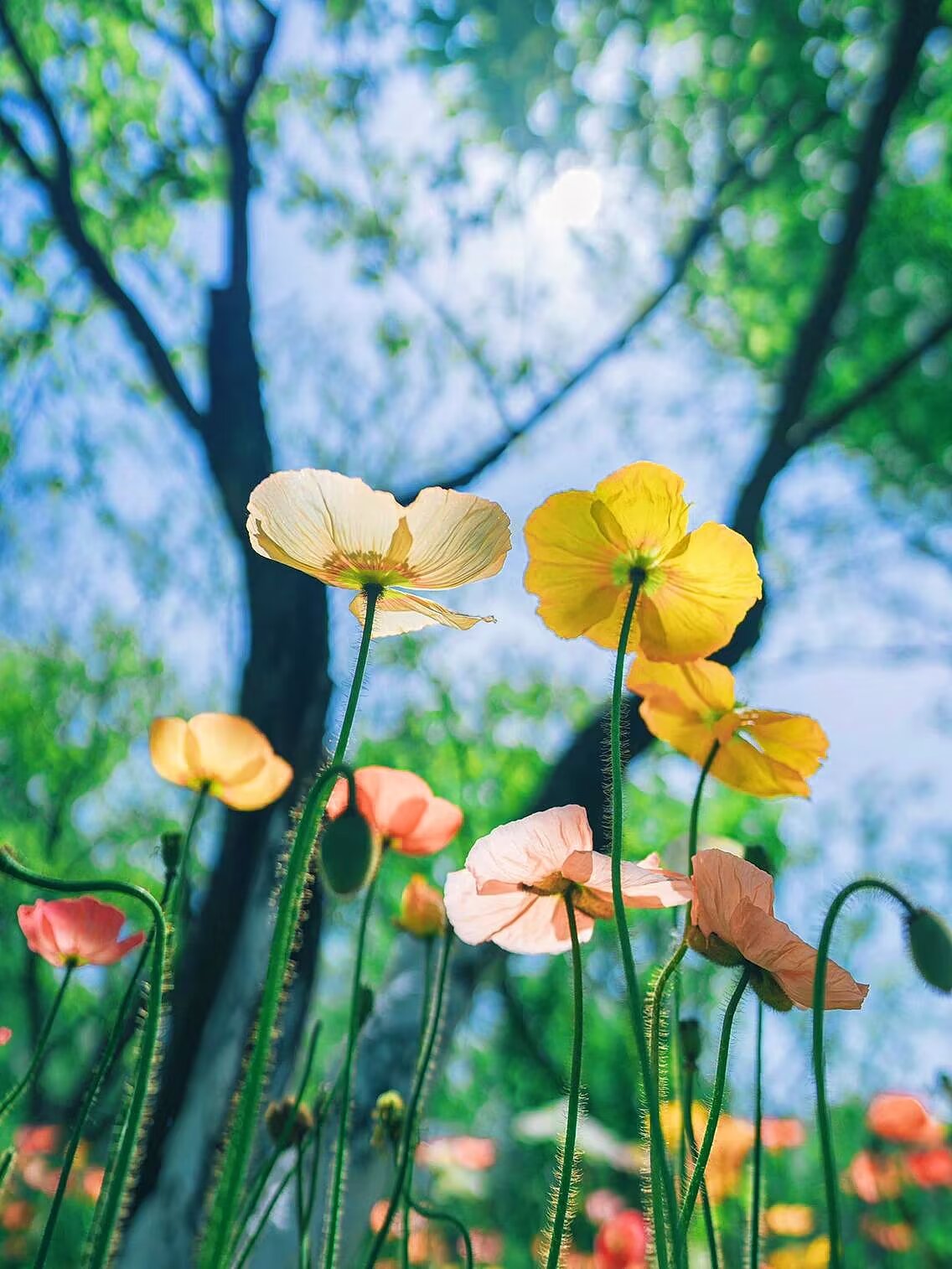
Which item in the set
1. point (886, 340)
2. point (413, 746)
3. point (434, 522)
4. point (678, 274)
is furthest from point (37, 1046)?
point (413, 746)

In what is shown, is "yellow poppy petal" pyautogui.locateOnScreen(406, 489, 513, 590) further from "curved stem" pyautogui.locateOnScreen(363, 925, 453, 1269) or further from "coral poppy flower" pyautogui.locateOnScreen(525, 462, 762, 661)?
"curved stem" pyautogui.locateOnScreen(363, 925, 453, 1269)

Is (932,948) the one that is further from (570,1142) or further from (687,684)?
(687,684)

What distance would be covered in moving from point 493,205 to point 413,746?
4738 millimetres

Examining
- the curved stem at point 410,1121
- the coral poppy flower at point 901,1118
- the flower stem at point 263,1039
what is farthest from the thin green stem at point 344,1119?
the coral poppy flower at point 901,1118

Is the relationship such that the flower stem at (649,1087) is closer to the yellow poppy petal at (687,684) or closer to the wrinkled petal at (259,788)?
the yellow poppy petal at (687,684)

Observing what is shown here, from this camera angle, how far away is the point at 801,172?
478cm

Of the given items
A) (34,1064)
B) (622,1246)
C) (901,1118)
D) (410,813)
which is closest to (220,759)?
(410,813)

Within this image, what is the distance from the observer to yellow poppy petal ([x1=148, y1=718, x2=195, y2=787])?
0.88 meters

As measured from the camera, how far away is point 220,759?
89cm

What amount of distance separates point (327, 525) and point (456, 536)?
0.09 m

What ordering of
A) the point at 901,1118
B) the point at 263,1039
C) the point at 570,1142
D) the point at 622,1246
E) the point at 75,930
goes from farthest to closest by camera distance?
the point at 901,1118 < the point at 622,1246 < the point at 75,930 < the point at 570,1142 < the point at 263,1039

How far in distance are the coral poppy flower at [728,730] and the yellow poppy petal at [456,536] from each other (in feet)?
0.59

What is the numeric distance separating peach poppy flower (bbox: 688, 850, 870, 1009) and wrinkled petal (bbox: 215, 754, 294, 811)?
0.43 meters

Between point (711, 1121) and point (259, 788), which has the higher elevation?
point (259, 788)
